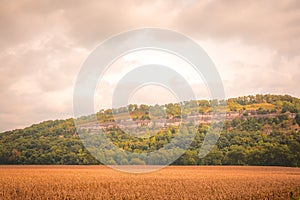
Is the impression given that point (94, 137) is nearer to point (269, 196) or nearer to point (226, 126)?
point (226, 126)

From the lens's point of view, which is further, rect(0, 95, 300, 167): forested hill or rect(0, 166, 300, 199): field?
rect(0, 95, 300, 167): forested hill

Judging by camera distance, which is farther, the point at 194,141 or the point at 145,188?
the point at 194,141

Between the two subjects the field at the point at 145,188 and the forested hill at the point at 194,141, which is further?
the forested hill at the point at 194,141

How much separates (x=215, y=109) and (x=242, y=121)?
11862 mm

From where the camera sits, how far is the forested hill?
3140 inches

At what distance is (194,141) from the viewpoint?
93.6m

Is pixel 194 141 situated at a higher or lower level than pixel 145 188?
higher

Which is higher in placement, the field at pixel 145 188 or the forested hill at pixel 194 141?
the forested hill at pixel 194 141

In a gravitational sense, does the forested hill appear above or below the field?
above

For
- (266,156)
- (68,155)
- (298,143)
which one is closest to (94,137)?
(68,155)

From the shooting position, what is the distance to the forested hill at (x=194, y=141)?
7975 centimetres

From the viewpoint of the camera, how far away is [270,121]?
11362cm

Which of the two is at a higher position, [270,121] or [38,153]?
[270,121]

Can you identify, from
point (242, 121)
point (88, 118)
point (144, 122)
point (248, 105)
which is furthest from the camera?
point (248, 105)
